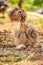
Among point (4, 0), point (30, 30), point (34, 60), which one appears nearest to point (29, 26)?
point (30, 30)

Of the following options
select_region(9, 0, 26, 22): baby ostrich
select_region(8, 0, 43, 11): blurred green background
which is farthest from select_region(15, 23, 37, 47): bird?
select_region(8, 0, 43, 11): blurred green background

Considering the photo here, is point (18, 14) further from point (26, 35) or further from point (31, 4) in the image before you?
point (31, 4)

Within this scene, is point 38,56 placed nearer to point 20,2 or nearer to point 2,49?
point 2,49

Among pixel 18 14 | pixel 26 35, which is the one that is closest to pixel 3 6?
pixel 18 14

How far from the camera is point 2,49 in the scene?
30.7 ft

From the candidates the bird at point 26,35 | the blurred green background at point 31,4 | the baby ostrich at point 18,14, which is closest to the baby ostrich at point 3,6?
the baby ostrich at point 18,14

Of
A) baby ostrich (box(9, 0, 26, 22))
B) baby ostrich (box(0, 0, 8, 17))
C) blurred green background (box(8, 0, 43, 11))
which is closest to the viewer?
baby ostrich (box(9, 0, 26, 22))

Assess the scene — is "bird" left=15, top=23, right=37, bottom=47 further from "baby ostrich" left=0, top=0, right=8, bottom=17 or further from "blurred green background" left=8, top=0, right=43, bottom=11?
"blurred green background" left=8, top=0, right=43, bottom=11

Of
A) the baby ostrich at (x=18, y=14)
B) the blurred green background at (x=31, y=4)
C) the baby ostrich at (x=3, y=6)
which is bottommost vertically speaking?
the blurred green background at (x=31, y=4)

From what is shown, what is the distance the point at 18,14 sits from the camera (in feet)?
33.4

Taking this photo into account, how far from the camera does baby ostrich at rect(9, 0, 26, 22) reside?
31.5 ft

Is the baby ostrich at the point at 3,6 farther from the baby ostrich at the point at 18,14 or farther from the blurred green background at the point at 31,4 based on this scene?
the blurred green background at the point at 31,4

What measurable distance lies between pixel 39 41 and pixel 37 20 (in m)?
4.44

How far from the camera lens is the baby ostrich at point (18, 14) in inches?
378
